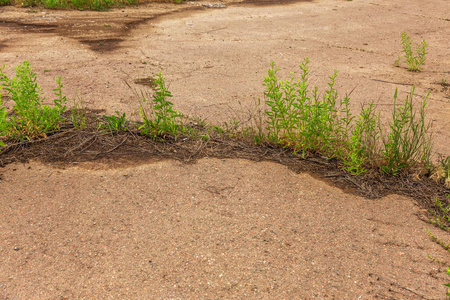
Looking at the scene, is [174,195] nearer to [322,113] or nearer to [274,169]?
[274,169]

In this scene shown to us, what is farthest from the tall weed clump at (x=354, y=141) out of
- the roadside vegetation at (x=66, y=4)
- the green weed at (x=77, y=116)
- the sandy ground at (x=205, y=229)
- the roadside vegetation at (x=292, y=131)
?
the roadside vegetation at (x=66, y=4)

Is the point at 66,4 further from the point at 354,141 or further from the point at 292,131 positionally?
the point at 354,141

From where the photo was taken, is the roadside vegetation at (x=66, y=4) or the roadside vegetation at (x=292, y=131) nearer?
the roadside vegetation at (x=292, y=131)

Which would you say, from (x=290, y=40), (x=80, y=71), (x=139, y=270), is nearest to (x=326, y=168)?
(x=139, y=270)

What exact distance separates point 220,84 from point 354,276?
3.78 meters

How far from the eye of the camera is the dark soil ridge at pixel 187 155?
3398 millimetres

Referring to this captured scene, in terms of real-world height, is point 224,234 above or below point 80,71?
below

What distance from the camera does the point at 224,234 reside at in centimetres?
283

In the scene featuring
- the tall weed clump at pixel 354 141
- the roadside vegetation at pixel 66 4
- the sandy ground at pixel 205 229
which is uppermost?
the roadside vegetation at pixel 66 4

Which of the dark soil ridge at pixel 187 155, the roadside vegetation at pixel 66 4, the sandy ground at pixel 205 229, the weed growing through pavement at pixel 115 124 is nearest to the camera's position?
the sandy ground at pixel 205 229

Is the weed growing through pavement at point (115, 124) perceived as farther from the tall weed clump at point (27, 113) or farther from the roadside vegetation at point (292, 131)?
the tall weed clump at point (27, 113)

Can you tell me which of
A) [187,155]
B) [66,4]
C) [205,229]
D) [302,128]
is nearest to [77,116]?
[187,155]

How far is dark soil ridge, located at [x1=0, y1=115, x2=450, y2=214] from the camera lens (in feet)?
11.1

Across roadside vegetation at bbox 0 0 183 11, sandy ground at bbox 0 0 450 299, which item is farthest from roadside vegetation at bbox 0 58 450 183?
roadside vegetation at bbox 0 0 183 11
